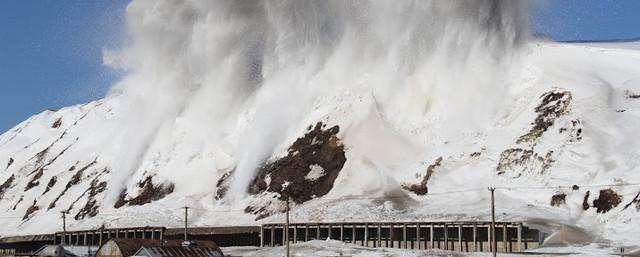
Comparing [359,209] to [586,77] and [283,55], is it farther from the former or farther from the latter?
[283,55]

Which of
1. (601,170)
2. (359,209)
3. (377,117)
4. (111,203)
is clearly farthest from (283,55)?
(601,170)

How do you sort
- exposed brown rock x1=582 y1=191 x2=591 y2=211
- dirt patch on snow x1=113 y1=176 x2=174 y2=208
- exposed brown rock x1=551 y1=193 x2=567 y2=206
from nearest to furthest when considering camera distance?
exposed brown rock x1=582 y1=191 x2=591 y2=211
exposed brown rock x1=551 y1=193 x2=567 y2=206
dirt patch on snow x1=113 y1=176 x2=174 y2=208

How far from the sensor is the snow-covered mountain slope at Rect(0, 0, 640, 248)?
3666 inches

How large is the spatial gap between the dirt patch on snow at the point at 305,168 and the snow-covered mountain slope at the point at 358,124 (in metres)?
0.21

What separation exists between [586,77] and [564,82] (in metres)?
3.23

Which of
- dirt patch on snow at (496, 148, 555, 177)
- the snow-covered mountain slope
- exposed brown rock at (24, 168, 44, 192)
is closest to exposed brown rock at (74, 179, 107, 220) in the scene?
the snow-covered mountain slope

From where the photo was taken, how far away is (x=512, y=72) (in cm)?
11094

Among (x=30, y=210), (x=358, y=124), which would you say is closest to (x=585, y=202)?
(x=358, y=124)

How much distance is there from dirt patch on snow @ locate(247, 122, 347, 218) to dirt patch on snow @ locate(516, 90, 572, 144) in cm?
2265

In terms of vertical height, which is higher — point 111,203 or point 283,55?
point 283,55

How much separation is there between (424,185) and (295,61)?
38036mm

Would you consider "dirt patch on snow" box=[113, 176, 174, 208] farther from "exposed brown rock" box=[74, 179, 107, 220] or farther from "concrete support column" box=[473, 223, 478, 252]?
"concrete support column" box=[473, 223, 478, 252]

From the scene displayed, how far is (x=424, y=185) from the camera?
3895 inches

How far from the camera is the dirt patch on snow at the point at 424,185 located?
9844cm
